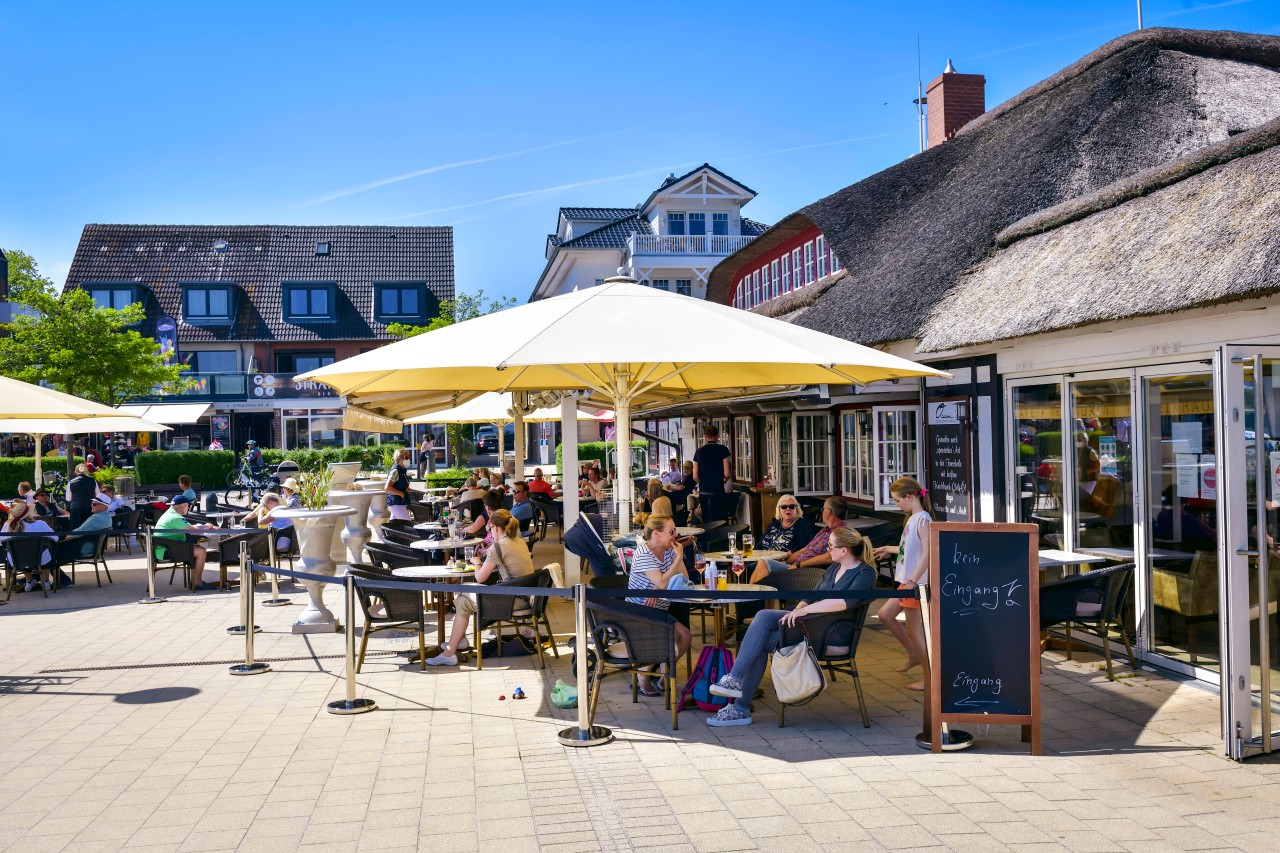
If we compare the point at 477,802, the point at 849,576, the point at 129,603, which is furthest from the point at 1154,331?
the point at 129,603

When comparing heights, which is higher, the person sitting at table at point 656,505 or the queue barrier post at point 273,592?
the person sitting at table at point 656,505

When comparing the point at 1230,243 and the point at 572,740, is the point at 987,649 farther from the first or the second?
the point at 1230,243

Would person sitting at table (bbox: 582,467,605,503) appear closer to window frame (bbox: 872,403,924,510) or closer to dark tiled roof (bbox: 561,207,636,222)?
window frame (bbox: 872,403,924,510)

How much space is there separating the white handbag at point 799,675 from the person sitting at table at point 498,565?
2.65m

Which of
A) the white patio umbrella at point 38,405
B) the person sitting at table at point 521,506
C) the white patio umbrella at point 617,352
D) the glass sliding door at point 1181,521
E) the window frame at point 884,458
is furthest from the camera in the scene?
the person sitting at table at point 521,506

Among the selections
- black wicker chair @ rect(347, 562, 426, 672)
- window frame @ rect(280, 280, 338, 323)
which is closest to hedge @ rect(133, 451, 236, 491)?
window frame @ rect(280, 280, 338, 323)

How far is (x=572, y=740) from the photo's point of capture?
19.8ft

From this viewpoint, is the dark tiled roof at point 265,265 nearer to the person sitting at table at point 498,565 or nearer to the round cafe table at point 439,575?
the round cafe table at point 439,575

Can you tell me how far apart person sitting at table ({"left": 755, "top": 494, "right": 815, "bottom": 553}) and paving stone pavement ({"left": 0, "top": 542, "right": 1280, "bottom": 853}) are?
1695 mm

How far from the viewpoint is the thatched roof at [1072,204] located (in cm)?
750

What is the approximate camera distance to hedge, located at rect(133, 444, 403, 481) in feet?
107

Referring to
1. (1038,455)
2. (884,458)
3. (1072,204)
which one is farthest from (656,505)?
(884,458)

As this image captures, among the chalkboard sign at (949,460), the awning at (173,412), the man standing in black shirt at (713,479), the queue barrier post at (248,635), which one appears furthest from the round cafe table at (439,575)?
the awning at (173,412)

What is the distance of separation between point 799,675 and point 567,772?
154cm
